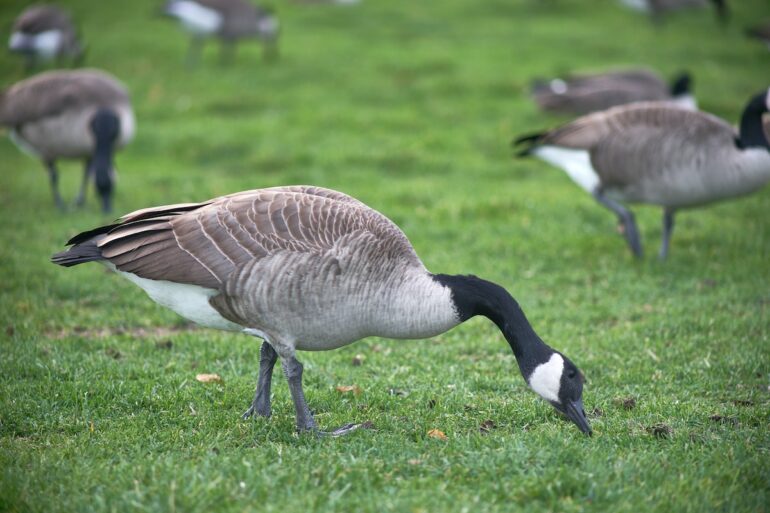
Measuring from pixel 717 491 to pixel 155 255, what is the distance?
11.1ft

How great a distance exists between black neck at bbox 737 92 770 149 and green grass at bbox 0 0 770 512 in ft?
4.05

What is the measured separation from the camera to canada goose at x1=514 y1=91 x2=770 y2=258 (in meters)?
8.45

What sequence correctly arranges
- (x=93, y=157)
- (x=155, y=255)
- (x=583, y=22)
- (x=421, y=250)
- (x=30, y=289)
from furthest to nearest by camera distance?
(x=583, y=22) < (x=93, y=157) < (x=421, y=250) < (x=30, y=289) < (x=155, y=255)

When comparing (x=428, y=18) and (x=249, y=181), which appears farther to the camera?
(x=428, y=18)

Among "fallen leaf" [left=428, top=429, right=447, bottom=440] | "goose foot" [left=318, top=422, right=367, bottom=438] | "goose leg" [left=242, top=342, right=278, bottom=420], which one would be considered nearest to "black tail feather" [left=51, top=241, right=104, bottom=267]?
"goose leg" [left=242, top=342, right=278, bottom=420]

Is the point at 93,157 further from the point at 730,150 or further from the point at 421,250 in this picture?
the point at 730,150

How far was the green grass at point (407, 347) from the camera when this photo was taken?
4.34 meters

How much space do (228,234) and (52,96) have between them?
24.1 feet

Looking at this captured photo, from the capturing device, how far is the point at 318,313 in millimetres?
4809

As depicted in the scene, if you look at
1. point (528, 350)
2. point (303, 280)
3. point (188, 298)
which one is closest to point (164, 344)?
point (188, 298)

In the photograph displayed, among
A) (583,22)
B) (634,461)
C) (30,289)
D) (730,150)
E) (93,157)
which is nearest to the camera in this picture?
(634,461)

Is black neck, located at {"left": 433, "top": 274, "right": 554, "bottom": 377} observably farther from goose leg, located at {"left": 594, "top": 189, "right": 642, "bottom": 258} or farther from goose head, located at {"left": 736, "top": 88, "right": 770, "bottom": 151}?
goose head, located at {"left": 736, "top": 88, "right": 770, "bottom": 151}

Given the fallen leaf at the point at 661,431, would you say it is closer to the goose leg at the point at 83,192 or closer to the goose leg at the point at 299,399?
the goose leg at the point at 299,399

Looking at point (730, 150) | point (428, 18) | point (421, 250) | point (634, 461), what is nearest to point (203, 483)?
point (634, 461)
